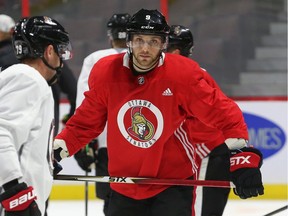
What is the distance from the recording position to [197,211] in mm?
3273

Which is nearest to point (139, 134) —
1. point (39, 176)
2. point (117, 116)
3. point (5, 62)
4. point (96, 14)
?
point (117, 116)

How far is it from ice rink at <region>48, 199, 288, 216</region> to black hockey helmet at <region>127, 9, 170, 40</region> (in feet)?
8.65

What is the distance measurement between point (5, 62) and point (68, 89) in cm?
50

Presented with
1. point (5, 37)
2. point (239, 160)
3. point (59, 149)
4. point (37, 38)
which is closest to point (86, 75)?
point (5, 37)

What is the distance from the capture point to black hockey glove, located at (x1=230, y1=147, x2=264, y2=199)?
2672 mm

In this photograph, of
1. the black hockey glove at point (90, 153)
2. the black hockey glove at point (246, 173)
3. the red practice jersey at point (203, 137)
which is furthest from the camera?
the black hockey glove at point (90, 153)

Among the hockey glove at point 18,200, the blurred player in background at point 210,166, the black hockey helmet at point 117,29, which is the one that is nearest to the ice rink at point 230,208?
the black hockey helmet at point 117,29

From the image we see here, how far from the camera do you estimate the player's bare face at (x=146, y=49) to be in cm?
273

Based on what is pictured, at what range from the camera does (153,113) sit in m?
2.73

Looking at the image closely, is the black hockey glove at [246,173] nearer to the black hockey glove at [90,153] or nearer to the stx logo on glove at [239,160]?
the stx logo on glove at [239,160]

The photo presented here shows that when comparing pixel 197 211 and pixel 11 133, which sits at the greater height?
pixel 11 133

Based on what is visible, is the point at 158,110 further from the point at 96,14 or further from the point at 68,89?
the point at 96,14

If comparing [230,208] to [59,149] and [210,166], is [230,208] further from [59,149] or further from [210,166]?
[59,149]

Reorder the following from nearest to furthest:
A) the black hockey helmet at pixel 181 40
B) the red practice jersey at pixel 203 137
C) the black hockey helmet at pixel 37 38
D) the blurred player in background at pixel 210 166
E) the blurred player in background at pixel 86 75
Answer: the black hockey helmet at pixel 37 38
the red practice jersey at pixel 203 137
the blurred player in background at pixel 210 166
the black hockey helmet at pixel 181 40
the blurred player in background at pixel 86 75
